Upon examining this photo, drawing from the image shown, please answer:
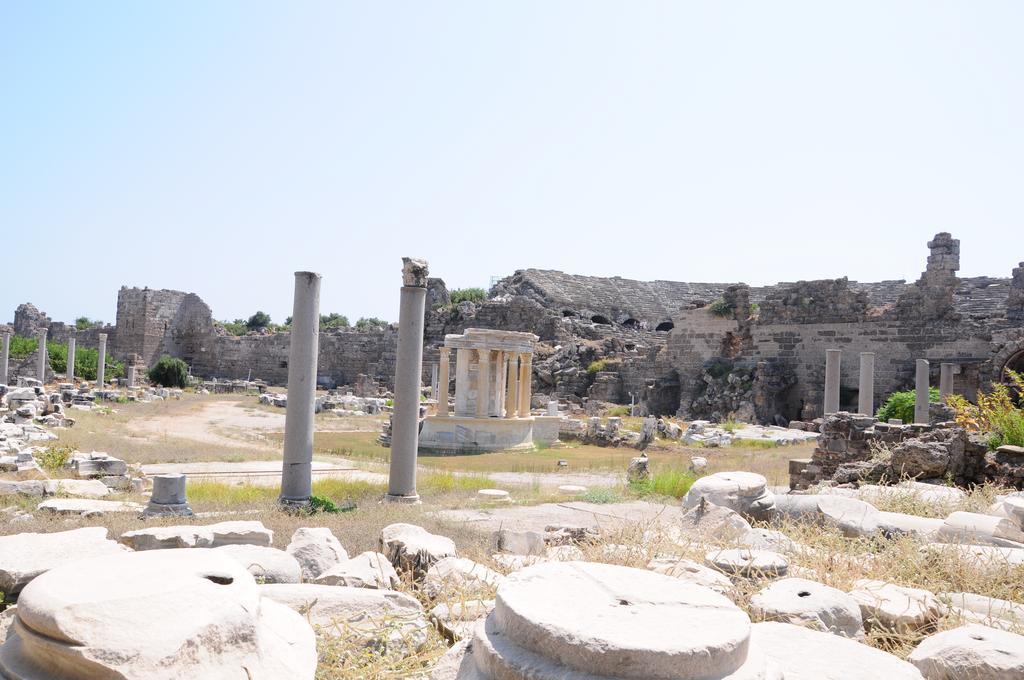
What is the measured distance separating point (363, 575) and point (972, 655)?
3.30 meters

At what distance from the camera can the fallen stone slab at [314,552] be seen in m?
5.34

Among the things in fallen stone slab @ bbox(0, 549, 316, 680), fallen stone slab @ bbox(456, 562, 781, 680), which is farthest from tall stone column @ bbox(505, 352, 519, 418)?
fallen stone slab @ bbox(0, 549, 316, 680)

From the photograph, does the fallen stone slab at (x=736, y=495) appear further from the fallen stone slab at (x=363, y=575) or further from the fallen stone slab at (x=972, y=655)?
the fallen stone slab at (x=972, y=655)

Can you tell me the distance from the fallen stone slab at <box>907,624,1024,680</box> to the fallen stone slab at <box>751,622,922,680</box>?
0.75ft

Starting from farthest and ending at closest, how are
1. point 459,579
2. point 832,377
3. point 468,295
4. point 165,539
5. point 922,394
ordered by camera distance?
point 468,295
point 832,377
point 922,394
point 165,539
point 459,579

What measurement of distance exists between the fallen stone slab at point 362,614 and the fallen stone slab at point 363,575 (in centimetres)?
60

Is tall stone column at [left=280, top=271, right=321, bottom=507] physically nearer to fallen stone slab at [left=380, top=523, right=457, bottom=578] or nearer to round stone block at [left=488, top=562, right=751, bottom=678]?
fallen stone slab at [left=380, top=523, right=457, bottom=578]

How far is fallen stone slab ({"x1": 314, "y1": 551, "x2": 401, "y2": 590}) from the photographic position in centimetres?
474

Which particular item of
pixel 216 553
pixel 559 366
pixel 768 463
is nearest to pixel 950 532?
pixel 216 553

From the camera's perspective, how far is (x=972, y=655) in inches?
132

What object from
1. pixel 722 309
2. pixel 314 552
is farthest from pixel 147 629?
pixel 722 309

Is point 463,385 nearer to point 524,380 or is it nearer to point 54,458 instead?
point 524,380

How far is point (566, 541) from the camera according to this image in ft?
21.9

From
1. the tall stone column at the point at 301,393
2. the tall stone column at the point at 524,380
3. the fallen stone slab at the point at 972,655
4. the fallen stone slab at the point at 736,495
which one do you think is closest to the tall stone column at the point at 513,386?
the tall stone column at the point at 524,380
